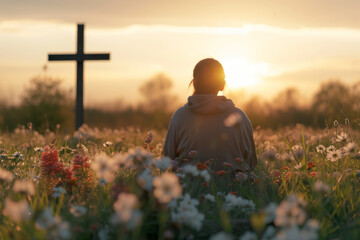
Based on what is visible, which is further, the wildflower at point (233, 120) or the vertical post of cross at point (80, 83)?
the vertical post of cross at point (80, 83)

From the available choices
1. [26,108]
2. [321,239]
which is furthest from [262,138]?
[26,108]

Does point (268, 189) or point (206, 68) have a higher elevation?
point (206, 68)

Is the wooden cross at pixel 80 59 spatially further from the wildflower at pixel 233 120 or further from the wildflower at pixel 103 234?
the wildflower at pixel 103 234

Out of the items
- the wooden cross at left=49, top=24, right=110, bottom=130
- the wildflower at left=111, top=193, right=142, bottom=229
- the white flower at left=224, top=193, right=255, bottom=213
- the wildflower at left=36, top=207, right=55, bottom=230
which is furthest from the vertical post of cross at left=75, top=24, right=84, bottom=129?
the wildflower at left=111, top=193, right=142, bottom=229

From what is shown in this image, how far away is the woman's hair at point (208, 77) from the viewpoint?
467cm

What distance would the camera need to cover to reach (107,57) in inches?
445

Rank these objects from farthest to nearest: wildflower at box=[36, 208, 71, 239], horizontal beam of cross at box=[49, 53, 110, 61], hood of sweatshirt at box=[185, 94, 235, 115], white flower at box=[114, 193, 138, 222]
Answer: horizontal beam of cross at box=[49, 53, 110, 61], hood of sweatshirt at box=[185, 94, 235, 115], wildflower at box=[36, 208, 71, 239], white flower at box=[114, 193, 138, 222]

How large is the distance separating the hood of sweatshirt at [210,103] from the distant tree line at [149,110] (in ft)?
4.96

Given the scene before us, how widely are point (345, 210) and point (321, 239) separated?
103 centimetres

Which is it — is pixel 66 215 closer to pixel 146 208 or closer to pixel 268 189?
pixel 146 208

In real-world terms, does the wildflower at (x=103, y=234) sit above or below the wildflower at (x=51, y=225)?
below

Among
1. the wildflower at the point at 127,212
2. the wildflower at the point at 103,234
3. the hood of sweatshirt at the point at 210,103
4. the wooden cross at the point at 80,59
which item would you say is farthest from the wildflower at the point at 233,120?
the wooden cross at the point at 80,59

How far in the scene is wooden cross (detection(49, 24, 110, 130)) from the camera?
1138cm

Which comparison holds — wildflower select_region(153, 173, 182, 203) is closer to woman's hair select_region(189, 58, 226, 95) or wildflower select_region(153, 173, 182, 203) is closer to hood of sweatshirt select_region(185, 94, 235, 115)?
hood of sweatshirt select_region(185, 94, 235, 115)
